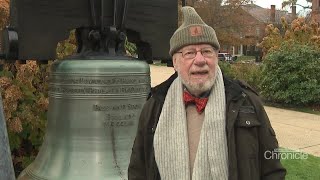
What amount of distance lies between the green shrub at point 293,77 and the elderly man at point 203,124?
11061 mm

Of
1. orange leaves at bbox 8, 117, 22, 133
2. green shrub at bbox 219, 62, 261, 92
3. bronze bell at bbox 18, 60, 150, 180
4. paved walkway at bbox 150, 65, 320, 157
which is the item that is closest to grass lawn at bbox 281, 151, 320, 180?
paved walkway at bbox 150, 65, 320, 157

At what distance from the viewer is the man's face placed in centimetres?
227

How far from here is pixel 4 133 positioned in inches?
79.4

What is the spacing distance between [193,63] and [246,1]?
29216 mm

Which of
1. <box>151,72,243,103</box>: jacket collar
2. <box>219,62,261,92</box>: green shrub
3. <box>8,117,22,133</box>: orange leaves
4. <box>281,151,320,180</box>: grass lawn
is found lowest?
<box>281,151,320,180</box>: grass lawn

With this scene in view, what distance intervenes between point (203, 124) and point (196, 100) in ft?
0.44

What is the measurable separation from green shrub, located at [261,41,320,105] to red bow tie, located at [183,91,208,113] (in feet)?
36.4

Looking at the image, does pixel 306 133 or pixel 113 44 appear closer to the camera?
pixel 113 44

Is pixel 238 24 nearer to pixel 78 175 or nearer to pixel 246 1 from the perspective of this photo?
pixel 246 1

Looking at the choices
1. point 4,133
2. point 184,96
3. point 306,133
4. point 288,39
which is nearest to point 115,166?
point 184,96

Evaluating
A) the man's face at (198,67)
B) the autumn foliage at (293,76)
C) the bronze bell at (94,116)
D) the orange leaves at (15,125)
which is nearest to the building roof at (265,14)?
the autumn foliage at (293,76)

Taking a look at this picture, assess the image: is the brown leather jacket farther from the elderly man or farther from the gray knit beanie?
the gray knit beanie

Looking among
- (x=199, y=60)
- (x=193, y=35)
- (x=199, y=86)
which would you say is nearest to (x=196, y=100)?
(x=199, y=86)

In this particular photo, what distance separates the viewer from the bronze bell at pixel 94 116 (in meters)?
3.68
